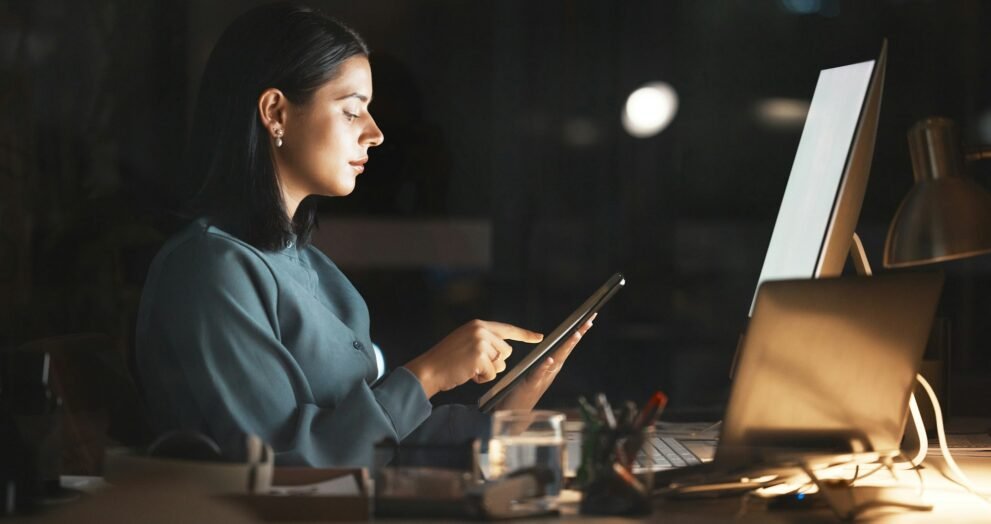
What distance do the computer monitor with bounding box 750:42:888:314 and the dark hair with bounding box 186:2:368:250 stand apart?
795 mm

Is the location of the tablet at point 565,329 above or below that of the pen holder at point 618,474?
above

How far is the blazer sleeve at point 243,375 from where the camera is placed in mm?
1509

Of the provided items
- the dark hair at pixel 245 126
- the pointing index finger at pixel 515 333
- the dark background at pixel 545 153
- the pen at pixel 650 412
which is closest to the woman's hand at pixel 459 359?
the pointing index finger at pixel 515 333

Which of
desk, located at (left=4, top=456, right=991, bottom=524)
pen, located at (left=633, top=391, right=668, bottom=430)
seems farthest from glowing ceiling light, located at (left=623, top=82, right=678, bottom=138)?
pen, located at (left=633, top=391, right=668, bottom=430)

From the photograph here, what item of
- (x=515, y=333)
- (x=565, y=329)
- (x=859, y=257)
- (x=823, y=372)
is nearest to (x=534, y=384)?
(x=515, y=333)

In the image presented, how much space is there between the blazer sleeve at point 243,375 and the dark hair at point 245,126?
4.5 inches

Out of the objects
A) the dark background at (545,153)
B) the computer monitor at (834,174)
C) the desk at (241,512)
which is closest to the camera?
the desk at (241,512)

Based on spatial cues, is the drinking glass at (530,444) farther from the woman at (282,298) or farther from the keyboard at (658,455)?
the woman at (282,298)

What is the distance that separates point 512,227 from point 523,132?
298mm

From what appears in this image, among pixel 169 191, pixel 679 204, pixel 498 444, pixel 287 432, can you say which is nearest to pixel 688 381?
pixel 679 204

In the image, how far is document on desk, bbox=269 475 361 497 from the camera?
41.0 inches

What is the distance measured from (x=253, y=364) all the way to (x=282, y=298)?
147mm

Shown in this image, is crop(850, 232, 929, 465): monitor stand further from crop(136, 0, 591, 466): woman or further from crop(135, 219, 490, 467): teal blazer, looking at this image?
crop(135, 219, 490, 467): teal blazer

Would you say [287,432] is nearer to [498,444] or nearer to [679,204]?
[498,444]
